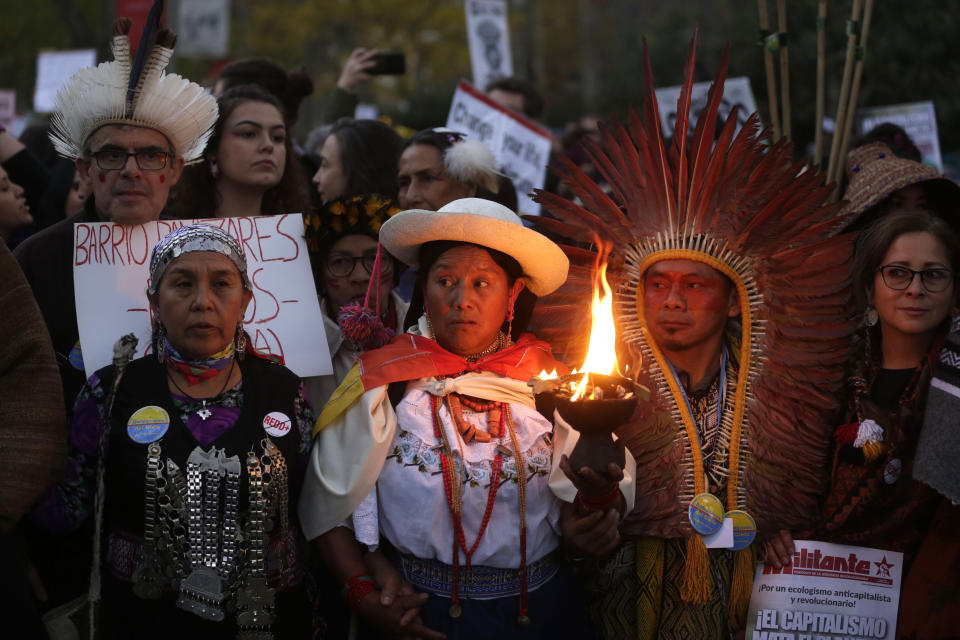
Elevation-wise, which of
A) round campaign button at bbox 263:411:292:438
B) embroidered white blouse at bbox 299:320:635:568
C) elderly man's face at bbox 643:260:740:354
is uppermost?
elderly man's face at bbox 643:260:740:354

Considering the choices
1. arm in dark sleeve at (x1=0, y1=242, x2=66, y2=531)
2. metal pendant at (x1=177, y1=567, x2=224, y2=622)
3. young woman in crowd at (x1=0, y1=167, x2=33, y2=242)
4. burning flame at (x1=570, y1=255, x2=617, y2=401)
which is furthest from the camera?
young woman in crowd at (x1=0, y1=167, x2=33, y2=242)

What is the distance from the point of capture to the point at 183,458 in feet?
9.77

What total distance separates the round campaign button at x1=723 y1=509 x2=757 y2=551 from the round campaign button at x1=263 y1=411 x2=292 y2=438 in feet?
5.27

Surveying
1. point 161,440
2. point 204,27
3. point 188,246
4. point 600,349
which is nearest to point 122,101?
point 188,246

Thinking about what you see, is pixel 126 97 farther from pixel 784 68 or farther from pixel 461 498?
pixel 784 68

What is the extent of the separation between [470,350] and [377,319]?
43 centimetres

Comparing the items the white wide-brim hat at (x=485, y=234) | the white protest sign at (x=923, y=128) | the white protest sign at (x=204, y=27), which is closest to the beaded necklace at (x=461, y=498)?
the white wide-brim hat at (x=485, y=234)

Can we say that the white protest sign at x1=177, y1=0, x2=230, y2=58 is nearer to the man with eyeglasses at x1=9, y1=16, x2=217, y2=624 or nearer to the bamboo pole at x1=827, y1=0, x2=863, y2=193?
the man with eyeglasses at x1=9, y1=16, x2=217, y2=624

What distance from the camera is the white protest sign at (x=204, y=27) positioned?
15523mm

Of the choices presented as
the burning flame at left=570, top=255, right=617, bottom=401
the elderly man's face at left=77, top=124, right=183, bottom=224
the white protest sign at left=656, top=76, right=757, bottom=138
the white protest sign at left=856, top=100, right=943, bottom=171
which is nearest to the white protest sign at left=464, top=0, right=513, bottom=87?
the white protest sign at left=656, top=76, right=757, bottom=138

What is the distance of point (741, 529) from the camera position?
3.32m

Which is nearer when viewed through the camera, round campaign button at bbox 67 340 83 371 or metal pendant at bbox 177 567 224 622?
metal pendant at bbox 177 567 224 622

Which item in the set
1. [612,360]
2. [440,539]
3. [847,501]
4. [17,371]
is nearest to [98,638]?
[17,371]

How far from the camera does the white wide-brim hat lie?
319 cm
